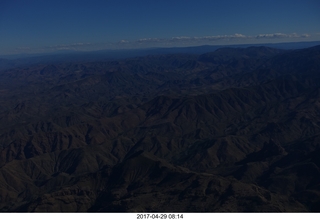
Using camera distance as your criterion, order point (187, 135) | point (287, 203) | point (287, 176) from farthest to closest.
Result: point (187, 135) → point (287, 176) → point (287, 203)

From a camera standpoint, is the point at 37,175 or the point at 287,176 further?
the point at 37,175

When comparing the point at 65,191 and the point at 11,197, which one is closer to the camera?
the point at 65,191

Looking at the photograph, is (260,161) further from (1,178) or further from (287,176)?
(1,178)

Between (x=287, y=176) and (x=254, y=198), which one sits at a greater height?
(x=254, y=198)

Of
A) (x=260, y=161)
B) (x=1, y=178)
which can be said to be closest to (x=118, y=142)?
(x=1, y=178)

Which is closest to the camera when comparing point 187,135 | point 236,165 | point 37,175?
point 236,165

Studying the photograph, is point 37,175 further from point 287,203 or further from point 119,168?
point 287,203

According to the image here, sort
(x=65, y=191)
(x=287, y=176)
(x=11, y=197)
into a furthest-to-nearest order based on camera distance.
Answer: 1. (x=11, y=197)
2. (x=287, y=176)
3. (x=65, y=191)

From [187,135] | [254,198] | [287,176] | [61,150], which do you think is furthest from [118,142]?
[254,198]

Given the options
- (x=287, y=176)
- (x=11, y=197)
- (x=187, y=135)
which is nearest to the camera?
(x=287, y=176)
